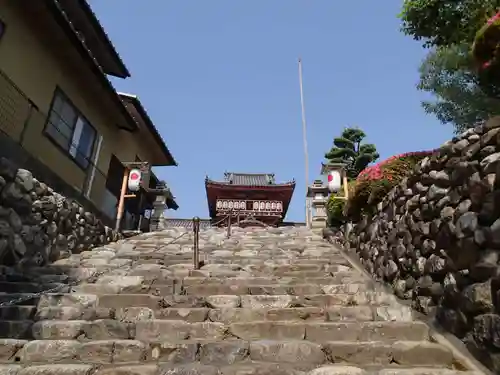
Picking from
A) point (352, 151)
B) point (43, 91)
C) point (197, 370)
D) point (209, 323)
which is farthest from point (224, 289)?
point (352, 151)

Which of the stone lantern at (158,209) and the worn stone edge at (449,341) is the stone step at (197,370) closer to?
the worn stone edge at (449,341)

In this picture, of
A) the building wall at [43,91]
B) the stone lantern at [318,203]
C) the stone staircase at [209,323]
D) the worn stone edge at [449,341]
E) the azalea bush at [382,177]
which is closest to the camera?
the worn stone edge at [449,341]

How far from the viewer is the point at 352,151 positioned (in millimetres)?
20844

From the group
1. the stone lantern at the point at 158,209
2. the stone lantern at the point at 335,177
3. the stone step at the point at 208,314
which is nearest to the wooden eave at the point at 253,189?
the stone lantern at the point at 158,209

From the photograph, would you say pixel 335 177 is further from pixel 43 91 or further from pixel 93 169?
pixel 43 91

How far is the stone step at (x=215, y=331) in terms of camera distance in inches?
149

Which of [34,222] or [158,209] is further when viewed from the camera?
[158,209]

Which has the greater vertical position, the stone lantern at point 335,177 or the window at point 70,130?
the window at point 70,130

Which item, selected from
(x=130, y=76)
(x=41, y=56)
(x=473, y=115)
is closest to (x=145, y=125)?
(x=130, y=76)

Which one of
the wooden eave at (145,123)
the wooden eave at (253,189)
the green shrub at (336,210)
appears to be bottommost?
the green shrub at (336,210)

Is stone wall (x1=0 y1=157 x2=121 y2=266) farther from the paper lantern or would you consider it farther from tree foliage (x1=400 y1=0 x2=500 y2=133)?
tree foliage (x1=400 y1=0 x2=500 y2=133)

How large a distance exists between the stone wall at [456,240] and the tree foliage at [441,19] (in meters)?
4.83

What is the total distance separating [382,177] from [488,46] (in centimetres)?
275

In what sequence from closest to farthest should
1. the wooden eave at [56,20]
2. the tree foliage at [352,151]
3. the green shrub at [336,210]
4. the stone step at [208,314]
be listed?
the stone step at [208,314] < the wooden eave at [56,20] < the green shrub at [336,210] < the tree foliage at [352,151]
